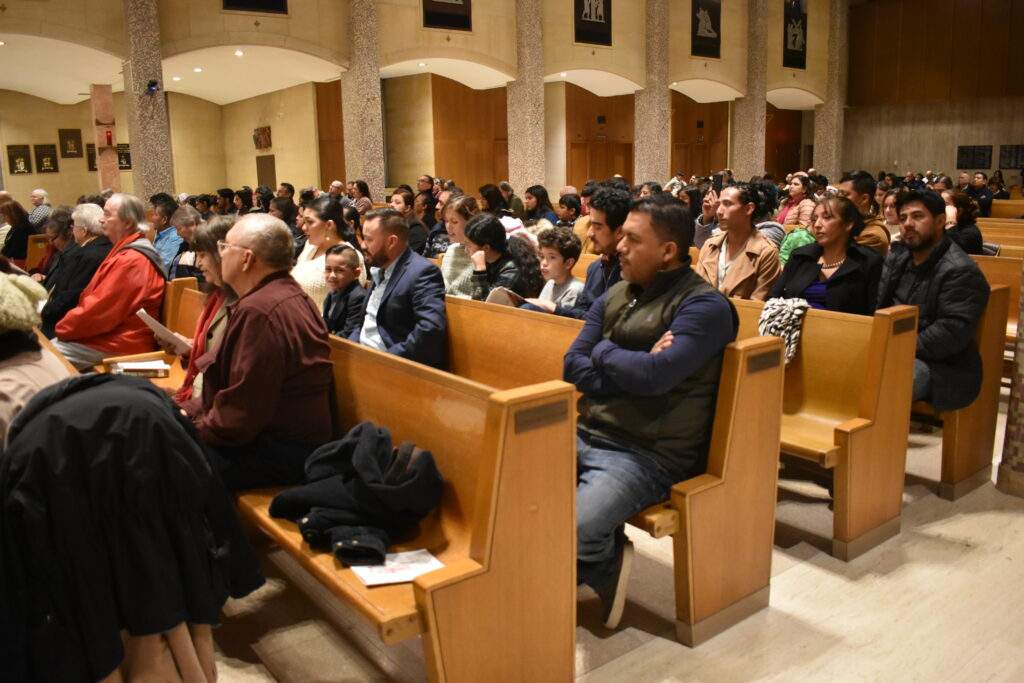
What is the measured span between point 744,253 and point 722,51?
17.0m

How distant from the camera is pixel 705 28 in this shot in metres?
19.5

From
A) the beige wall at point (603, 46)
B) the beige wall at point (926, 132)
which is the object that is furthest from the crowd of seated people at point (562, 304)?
the beige wall at point (926, 132)

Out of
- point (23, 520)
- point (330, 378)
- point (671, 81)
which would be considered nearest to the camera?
point (23, 520)

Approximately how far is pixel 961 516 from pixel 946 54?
22.6 meters

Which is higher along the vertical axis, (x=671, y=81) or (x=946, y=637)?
(x=671, y=81)

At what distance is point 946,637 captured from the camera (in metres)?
2.89

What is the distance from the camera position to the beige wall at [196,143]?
20.8m

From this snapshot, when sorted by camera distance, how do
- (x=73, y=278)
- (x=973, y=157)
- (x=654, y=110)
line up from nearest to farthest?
1. (x=73, y=278)
2. (x=654, y=110)
3. (x=973, y=157)

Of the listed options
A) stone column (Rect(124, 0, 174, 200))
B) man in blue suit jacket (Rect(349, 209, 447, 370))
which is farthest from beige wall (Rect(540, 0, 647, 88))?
man in blue suit jacket (Rect(349, 209, 447, 370))

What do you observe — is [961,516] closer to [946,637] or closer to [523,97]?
[946,637]

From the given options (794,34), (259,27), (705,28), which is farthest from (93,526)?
(794,34)

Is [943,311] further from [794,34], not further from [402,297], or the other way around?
[794,34]

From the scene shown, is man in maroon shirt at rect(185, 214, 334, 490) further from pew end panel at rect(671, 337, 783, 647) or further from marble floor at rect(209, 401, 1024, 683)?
pew end panel at rect(671, 337, 783, 647)

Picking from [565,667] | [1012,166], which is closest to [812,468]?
[565,667]
